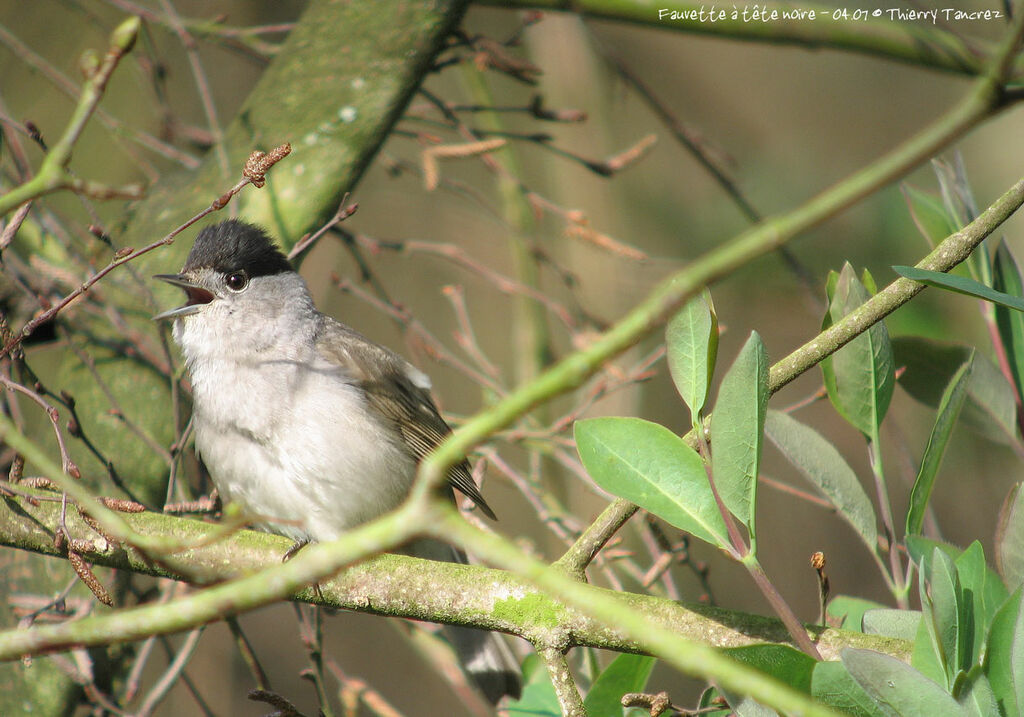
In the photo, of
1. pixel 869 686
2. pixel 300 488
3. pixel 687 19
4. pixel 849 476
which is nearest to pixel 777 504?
pixel 687 19

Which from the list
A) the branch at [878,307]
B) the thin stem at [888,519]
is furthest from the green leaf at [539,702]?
the thin stem at [888,519]

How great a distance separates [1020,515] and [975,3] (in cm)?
505

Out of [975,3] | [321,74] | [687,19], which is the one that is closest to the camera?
[321,74]

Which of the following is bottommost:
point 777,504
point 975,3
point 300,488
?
point 777,504

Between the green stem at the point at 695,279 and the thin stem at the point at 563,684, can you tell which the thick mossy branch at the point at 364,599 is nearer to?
the thin stem at the point at 563,684

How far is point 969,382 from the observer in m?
1.65

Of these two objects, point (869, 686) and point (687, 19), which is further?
point (687, 19)

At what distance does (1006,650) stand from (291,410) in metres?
2.20

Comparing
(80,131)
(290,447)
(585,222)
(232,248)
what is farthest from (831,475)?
(232,248)

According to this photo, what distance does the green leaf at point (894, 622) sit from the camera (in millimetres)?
1510

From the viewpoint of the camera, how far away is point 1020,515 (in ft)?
4.72

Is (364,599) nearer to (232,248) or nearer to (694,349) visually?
(694,349)

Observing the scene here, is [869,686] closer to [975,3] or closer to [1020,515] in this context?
[1020,515]

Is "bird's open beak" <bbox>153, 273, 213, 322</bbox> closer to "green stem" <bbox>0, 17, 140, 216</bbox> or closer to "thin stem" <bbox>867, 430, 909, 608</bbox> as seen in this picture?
"green stem" <bbox>0, 17, 140, 216</bbox>
